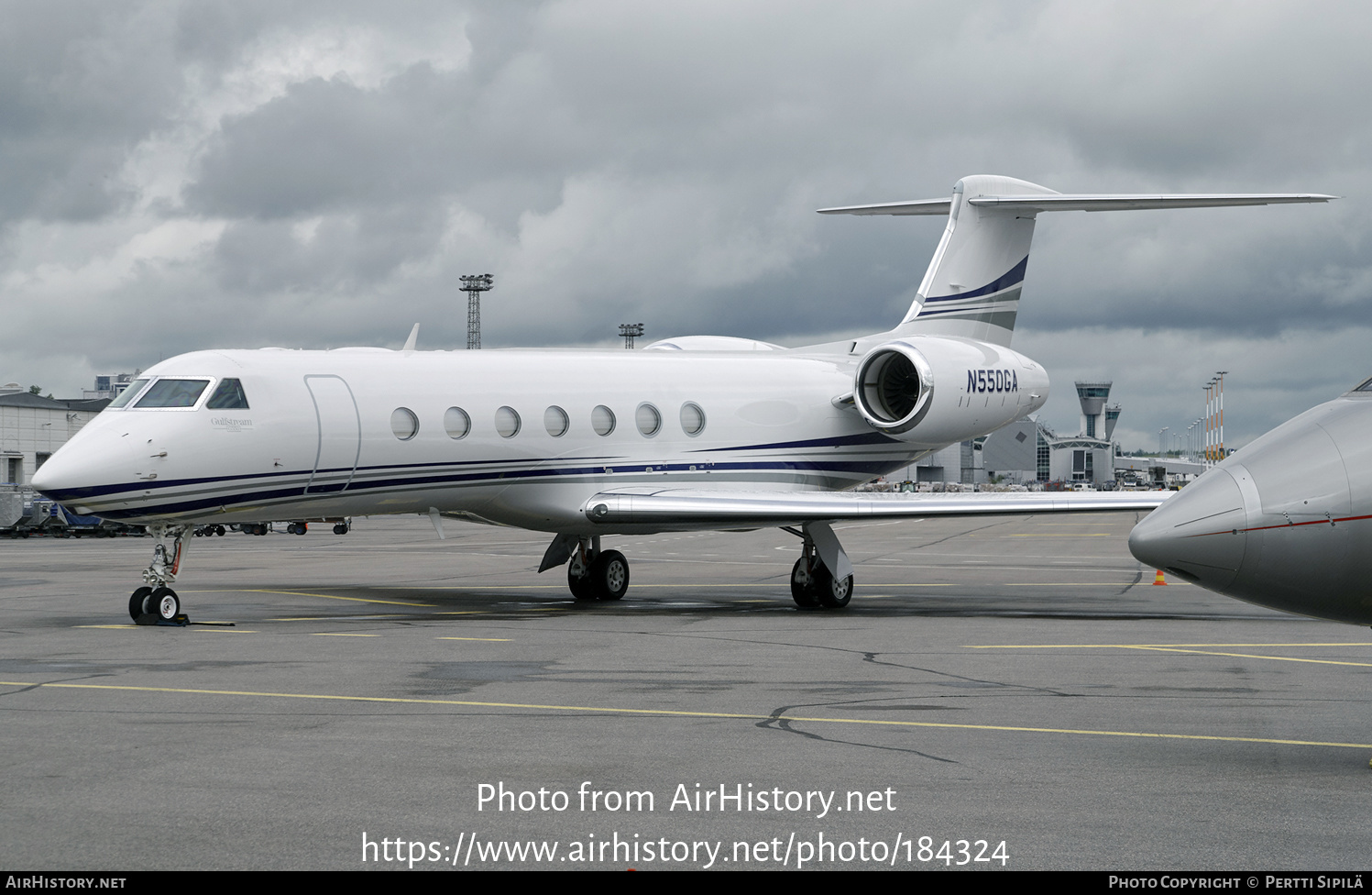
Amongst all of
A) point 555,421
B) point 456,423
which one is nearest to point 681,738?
point 456,423

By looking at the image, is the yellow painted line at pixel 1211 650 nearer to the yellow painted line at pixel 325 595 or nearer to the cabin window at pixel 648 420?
the cabin window at pixel 648 420

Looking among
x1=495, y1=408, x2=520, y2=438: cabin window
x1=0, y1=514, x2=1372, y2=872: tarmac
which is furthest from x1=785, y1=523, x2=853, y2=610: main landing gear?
x1=495, y1=408, x2=520, y2=438: cabin window

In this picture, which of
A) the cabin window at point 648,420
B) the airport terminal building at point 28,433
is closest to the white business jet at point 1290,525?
the cabin window at point 648,420

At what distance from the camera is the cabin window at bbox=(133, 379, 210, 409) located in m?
15.9

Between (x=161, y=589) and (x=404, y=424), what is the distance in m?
3.59

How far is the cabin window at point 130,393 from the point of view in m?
16.0

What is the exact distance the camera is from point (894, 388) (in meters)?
21.9

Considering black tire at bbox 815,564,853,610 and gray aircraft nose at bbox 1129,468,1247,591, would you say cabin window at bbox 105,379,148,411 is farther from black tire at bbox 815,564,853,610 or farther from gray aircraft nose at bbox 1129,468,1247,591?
gray aircraft nose at bbox 1129,468,1247,591

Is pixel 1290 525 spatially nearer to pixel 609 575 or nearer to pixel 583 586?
pixel 609 575

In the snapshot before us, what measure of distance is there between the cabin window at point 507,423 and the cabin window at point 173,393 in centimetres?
387

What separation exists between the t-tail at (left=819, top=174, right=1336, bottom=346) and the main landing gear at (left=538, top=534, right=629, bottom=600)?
663 centimetres

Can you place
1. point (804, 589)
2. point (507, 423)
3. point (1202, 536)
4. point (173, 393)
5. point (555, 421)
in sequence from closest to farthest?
point (1202, 536) < point (173, 393) < point (507, 423) < point (555, 421) < point (804, 589)

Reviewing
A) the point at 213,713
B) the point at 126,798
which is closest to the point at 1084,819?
the point at 126,798

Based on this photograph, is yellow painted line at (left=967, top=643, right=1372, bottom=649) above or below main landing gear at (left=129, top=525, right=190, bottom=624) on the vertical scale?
below
